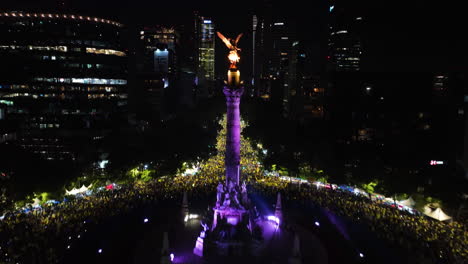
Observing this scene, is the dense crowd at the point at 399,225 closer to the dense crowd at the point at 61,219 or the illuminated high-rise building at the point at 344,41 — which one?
the dense crowd at the point at 61,219

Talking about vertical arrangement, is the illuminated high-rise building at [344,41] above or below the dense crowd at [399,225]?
above

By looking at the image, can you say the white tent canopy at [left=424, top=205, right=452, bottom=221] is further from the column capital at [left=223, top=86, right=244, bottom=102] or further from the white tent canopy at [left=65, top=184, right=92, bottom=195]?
the white tent canopy at [left=65, top=184, right=92, bottom=195]

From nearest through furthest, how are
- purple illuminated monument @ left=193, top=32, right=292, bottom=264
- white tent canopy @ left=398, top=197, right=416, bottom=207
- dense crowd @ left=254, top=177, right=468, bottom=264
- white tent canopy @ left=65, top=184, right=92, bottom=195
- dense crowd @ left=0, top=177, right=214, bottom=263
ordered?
dense crowd @ left=0, top=177, right=214, bottom=263
dense crowd @ left=254, top=177, right=468, bottom=264
purple illuminated monument @ left=193, top=32, right=292, bottom=264
white tent canopy @ left=398, top=197, right=416, bottom=207
white tent canopy @ left=65, top=184, right=92, bottom=195

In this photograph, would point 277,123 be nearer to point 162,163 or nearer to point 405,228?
point 162,163

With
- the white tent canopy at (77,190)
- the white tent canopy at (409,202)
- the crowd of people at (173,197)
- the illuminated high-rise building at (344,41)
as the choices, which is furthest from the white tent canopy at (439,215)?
the illuminated high-rise building at (344,41)

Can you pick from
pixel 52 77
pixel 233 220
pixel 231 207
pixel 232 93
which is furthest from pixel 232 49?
pixel 52 77

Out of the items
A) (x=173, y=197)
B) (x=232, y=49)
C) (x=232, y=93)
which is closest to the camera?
(x=232, y=93)

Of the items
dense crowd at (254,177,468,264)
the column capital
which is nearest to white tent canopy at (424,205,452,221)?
dense crowd at (254,177,468,264)

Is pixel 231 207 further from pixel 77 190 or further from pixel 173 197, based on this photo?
pixel 77 190

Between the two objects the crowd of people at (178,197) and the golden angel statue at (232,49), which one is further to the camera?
the golden angel statue at (232,49)
